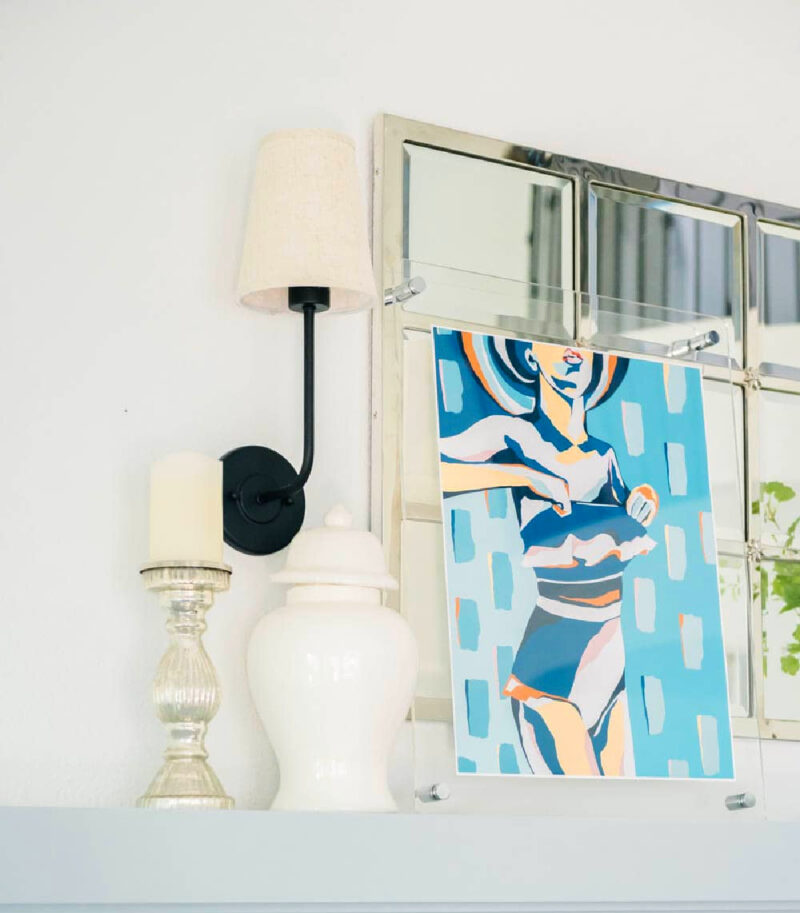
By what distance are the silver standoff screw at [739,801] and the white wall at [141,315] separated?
15cm

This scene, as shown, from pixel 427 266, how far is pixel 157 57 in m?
0.42

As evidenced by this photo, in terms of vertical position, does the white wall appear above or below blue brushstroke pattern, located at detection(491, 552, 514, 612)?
above

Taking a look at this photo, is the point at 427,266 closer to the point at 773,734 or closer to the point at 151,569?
the point at 151,569

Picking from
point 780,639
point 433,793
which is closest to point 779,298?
point 780,639

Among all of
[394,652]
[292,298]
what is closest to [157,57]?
[292,298]

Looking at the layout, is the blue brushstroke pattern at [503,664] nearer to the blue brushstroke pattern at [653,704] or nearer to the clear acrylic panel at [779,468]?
the blue brushstroke pattern at [653,704]

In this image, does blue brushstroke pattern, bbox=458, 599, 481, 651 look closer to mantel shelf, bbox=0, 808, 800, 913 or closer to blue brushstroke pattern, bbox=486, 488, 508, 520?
blue brushstroke pattern, bbox=486, 488, 508, 520

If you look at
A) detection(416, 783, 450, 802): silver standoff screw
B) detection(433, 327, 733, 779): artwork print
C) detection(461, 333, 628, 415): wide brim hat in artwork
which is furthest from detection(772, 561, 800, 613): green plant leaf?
detection(416, 783, 450, 802): silver standoff screw

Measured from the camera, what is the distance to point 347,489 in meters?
1.77

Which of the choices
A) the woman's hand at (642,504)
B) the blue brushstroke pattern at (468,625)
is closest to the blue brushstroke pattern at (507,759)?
the blue brushstroke pattern at (468,625)

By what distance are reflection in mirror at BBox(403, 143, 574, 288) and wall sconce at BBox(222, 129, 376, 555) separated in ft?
0.65

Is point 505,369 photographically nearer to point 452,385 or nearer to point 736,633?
point 452,385

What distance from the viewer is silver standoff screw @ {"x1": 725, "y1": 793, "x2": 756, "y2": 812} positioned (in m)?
1.83

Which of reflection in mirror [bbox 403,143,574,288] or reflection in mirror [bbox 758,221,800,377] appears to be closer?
reflection in mirror [bbox 403,143,574,288]
